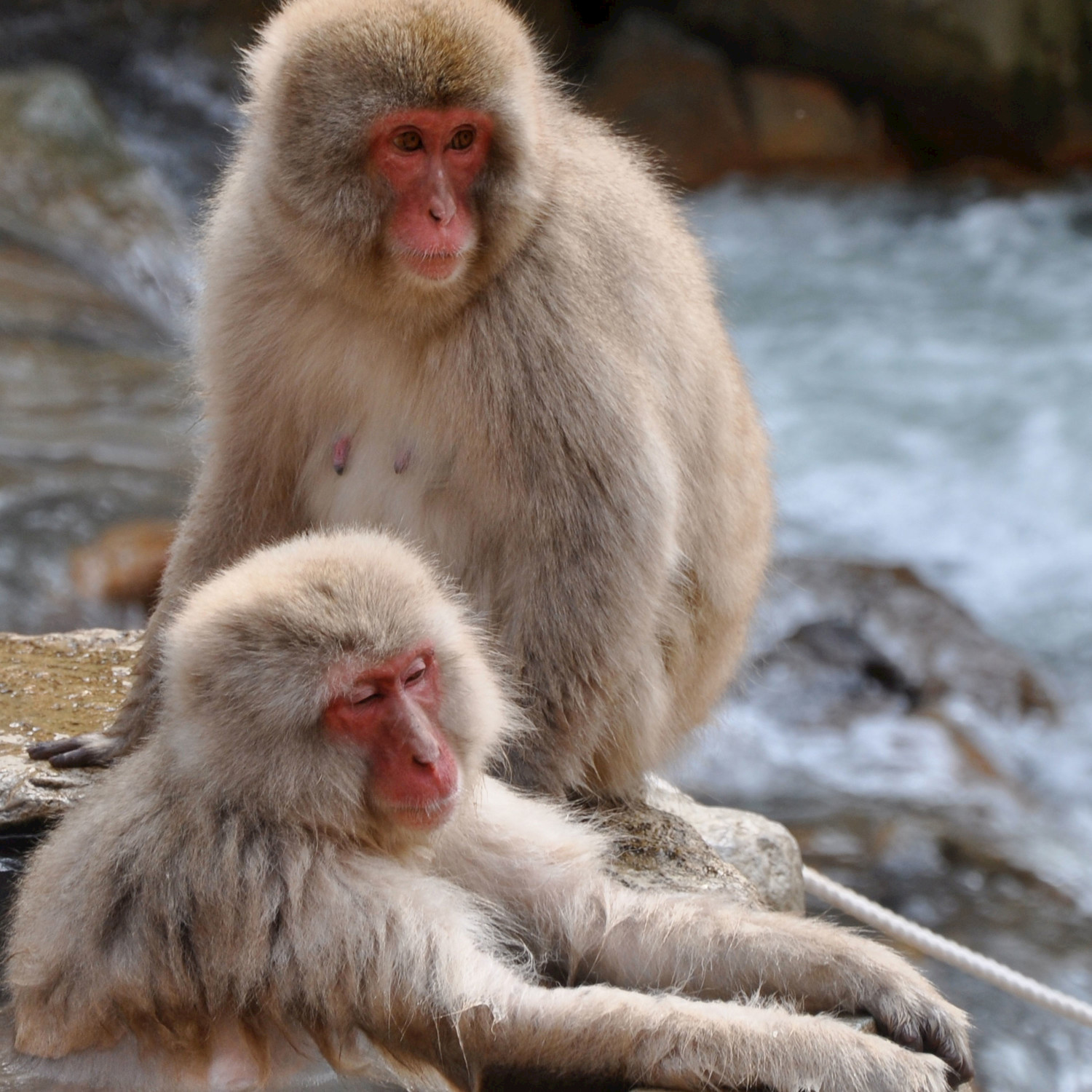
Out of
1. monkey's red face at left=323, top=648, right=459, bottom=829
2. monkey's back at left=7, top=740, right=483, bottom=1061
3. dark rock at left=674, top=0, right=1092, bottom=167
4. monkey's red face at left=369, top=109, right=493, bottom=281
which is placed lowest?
monkey's back at left=7, top=740, right=483, bottom=1061

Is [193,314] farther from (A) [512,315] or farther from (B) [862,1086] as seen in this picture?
(B) [862,1086]

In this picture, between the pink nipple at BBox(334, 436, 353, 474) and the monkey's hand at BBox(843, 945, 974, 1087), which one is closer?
the monkey's hand at BBox(843, 945, 974, 1087)

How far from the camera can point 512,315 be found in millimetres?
3578

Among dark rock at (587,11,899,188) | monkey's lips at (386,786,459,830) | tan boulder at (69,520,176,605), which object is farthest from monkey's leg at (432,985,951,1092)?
→ dark rock at (587,11,899,188)

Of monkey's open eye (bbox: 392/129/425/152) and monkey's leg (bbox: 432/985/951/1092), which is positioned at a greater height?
→ monkey's open eye (bbox: 392/129/425/152)

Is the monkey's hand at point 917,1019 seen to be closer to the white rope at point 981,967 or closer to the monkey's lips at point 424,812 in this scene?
the monkey's lips at point 424,812

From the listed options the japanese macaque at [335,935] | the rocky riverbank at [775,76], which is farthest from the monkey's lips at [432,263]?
the rocky riverbank at [775,76]

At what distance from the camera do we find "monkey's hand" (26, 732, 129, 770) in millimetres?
3787

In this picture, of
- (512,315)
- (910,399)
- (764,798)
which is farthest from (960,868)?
(910,399)

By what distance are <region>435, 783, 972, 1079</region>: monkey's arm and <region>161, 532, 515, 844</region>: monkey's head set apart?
1.25 ft

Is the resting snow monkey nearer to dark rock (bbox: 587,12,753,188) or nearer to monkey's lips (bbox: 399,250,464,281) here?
monkey's lips (bbox: 399,250,464,281)

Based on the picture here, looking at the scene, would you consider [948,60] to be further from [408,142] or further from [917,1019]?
[917,1019]

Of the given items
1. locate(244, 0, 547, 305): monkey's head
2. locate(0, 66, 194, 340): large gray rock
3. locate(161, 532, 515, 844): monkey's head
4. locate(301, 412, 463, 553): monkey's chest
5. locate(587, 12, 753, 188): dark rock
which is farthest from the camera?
locate(587, 12, 753, 188): dark rock

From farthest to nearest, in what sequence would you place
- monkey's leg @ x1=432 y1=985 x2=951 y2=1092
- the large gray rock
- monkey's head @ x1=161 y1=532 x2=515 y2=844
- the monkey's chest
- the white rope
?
the large gray rock → the white rope → the monkey's chest → monkey's head @ x1=161 y1=532 x2=515 y2=844 → monkey's leg @ x1=432 y1=985 x2=951 y2=1092
